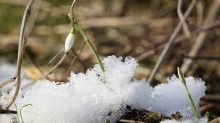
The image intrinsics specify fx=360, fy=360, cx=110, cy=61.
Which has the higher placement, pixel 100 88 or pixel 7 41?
pixel 7 41

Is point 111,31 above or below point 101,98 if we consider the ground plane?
above

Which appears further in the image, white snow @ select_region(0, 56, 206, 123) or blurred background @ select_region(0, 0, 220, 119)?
blurred background @ select_region(0, 0, 220, 119)

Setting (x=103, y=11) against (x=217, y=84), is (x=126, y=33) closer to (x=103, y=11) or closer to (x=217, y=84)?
(x=103, y=11)

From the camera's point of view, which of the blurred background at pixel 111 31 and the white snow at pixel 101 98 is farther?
the blurred background at pixel 111 31

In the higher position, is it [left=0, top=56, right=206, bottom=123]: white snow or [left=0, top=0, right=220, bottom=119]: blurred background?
[left=0, top=0, right=220, bottom=119]: blurred background

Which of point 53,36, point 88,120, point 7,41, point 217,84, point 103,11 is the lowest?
point 88,120

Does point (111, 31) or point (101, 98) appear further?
point (111, 31)

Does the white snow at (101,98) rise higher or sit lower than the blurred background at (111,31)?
lower

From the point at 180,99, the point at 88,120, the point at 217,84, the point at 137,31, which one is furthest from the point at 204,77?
the point at 88,120
